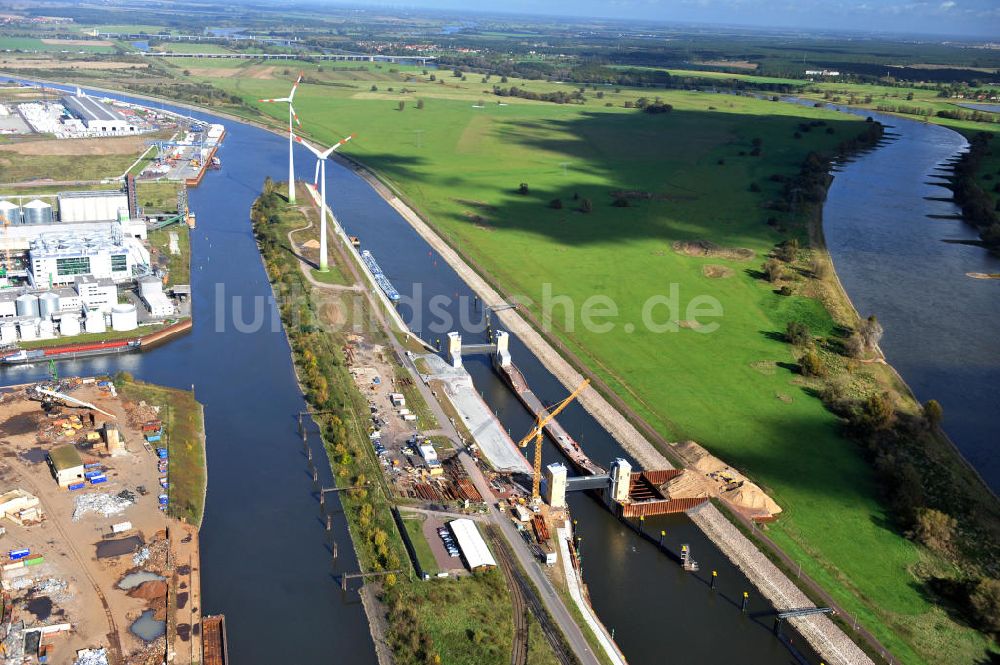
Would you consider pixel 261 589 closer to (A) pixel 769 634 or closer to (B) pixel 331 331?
(A) pixel 769 634

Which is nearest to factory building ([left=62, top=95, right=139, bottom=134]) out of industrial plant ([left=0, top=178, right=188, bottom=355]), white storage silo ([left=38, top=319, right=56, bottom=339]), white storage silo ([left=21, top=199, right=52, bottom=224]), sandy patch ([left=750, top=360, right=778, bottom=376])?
industrial plant ([left=0, top=178, right=188, bottom=355])

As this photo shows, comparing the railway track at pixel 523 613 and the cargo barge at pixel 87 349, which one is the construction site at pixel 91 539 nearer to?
the cargo barge at pixel 87 349

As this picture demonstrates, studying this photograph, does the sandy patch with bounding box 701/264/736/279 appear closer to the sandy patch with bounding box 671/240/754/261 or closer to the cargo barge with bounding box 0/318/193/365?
the sandy patch with bounding box 671/240/754/261

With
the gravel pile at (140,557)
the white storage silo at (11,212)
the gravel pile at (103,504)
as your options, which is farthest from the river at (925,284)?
the white storage silo at (11,212)

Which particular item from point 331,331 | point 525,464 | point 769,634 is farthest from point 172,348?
point 769,634

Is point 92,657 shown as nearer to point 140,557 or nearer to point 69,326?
point 140,557

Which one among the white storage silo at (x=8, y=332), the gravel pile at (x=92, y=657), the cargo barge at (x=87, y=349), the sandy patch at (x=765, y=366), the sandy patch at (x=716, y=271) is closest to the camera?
the gravel pile at (x=92, y=657)
